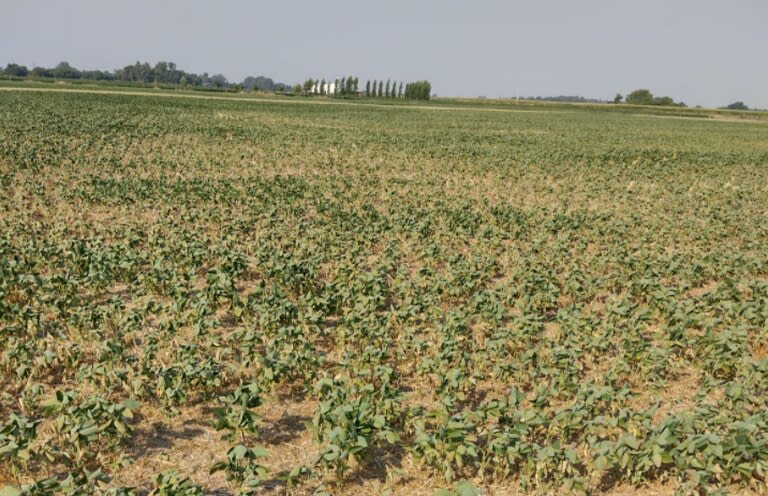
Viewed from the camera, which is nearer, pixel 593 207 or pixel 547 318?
pixel 547 318

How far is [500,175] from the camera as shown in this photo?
22.6m

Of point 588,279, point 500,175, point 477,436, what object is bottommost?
point 477,436

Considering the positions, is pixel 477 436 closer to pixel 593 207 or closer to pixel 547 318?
pixel 547 318

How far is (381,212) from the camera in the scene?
15.5 meters

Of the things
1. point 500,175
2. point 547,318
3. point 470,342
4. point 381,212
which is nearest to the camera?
point 470,342

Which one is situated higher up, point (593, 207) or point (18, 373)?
point (593, 207)

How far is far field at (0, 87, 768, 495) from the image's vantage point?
16.1ft

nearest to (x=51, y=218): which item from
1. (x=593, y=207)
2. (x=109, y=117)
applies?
(x=593, y=207)

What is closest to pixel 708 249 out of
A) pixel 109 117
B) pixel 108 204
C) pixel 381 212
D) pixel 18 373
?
pixel 381 212

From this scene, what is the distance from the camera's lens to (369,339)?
732 cm

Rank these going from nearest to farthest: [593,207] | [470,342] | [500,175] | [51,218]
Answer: [470,342]
[51,218]
[593,207]
[500,175]

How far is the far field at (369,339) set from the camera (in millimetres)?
4898

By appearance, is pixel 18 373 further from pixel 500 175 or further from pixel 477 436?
pixel 500 175

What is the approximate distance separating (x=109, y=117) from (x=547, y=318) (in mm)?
38651
